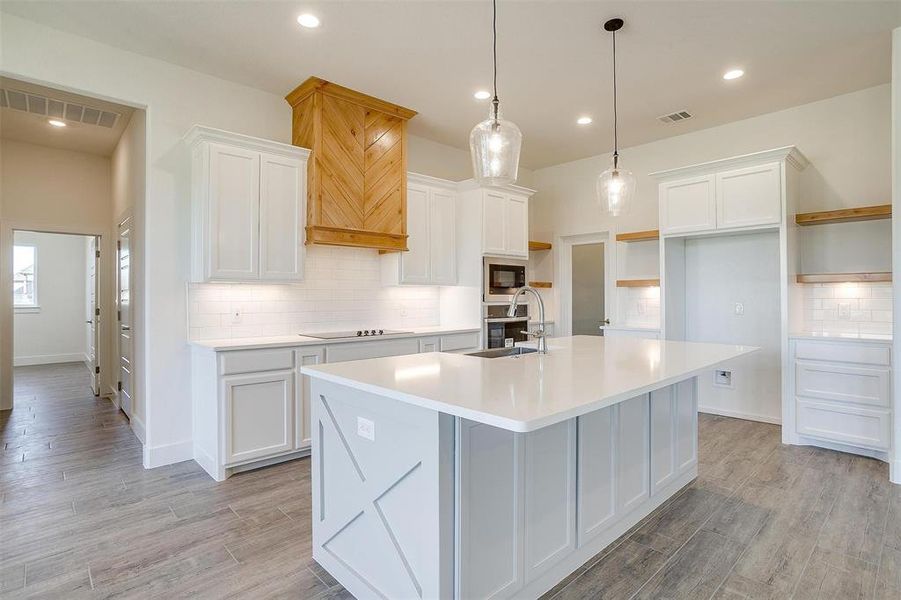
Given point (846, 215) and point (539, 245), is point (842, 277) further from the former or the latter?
point (539, 245)

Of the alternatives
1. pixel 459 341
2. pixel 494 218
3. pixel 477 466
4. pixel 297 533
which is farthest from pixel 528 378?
pixel 494 218

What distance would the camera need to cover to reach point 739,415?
4.81 meters

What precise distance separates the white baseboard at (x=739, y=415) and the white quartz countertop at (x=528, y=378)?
2.33m

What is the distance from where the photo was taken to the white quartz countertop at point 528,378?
1425mm

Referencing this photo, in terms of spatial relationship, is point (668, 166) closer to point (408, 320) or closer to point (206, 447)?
point (408, 320)

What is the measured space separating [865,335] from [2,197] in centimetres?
855

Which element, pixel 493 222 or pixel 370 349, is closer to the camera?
pixel 370 349

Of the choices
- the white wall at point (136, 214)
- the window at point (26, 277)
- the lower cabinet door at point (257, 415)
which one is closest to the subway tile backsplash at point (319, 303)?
the white wall at point (136, 214)

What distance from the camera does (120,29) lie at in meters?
3.18

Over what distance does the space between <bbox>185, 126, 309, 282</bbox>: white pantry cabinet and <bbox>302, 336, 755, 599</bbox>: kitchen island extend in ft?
5.94

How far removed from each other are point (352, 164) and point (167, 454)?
2.78 meters

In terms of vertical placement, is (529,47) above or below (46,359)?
above

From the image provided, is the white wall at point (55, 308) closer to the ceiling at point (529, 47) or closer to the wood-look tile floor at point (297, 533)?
the wood-look tile floor at point (297, 533)

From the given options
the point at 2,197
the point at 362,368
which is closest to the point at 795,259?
the point at 362,368
